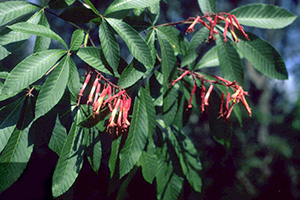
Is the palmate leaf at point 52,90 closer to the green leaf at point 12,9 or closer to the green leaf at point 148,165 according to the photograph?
the green leaf at point 12,9

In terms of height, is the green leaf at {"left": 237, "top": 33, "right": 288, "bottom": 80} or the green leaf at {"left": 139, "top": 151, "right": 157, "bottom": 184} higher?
the green leaf at {"left": 237, "top": 33, "right": 288, "bottom": 80}

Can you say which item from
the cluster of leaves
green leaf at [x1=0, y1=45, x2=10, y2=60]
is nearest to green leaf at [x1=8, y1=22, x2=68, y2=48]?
the cluster of leaves

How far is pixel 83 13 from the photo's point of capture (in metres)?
0.76

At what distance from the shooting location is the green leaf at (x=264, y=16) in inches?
33.1

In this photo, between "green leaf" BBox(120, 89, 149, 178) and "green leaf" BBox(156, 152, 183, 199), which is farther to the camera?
"green leaf" BBox(156, 152, 183, 199)

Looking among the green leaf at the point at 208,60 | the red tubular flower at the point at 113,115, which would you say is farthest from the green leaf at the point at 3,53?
the green leaf at the point at 208,60

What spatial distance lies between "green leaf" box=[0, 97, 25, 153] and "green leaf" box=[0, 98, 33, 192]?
0.02 metres

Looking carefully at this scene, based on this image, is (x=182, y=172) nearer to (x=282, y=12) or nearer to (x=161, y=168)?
(x=161, y=168)

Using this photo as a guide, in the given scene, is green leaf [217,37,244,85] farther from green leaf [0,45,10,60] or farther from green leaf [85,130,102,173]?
green leaf [0,45,10,60]

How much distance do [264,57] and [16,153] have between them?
2.48 ft

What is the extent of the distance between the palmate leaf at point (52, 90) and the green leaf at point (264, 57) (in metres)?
0.53

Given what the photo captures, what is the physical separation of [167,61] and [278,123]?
3914 millimetres

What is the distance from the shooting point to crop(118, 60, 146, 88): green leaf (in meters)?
0.74

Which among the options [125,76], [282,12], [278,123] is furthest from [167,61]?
[278,123]
